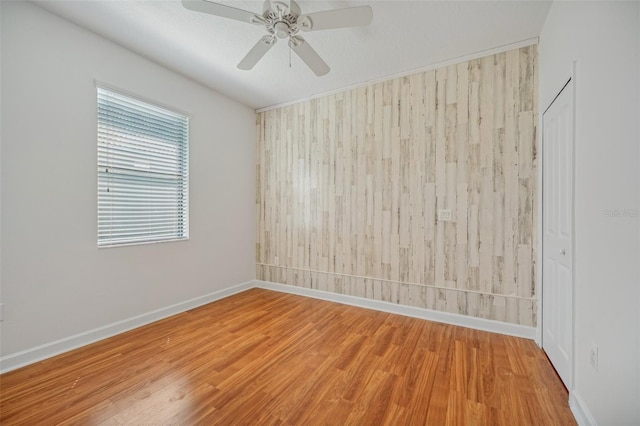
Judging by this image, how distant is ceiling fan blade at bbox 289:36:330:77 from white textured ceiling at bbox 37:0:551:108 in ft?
0.98

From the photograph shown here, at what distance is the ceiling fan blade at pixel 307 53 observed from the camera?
2.04 meters

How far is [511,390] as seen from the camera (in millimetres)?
1748

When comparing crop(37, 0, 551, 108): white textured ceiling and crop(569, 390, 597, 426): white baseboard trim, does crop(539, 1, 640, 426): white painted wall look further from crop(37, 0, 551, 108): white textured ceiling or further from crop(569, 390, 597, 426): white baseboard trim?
crop(37, 0, 551, 108): white textured ceiling

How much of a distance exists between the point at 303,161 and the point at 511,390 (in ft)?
10.7

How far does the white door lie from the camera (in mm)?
1719

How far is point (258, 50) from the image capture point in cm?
212

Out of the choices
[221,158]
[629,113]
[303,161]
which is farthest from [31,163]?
[629,113]

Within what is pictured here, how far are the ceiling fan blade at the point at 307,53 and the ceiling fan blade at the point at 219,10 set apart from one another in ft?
1.10

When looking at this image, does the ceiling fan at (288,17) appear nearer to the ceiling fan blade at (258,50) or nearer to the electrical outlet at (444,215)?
the ceiling fan blade at (258,50)

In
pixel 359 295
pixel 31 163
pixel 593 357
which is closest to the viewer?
pixel 593 357

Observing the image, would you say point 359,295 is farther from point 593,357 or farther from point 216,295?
point 593,357

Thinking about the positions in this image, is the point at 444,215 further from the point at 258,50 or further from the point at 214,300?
the point at 214,300

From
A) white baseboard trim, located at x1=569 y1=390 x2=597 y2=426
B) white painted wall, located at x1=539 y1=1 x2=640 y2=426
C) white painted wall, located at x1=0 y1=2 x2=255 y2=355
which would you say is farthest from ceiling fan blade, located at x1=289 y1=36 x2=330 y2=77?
white baseboard trim, located at x1=569 y1=390 x2=597 y2=426

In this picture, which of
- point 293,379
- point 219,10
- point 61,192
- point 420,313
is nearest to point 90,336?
point 61,192
